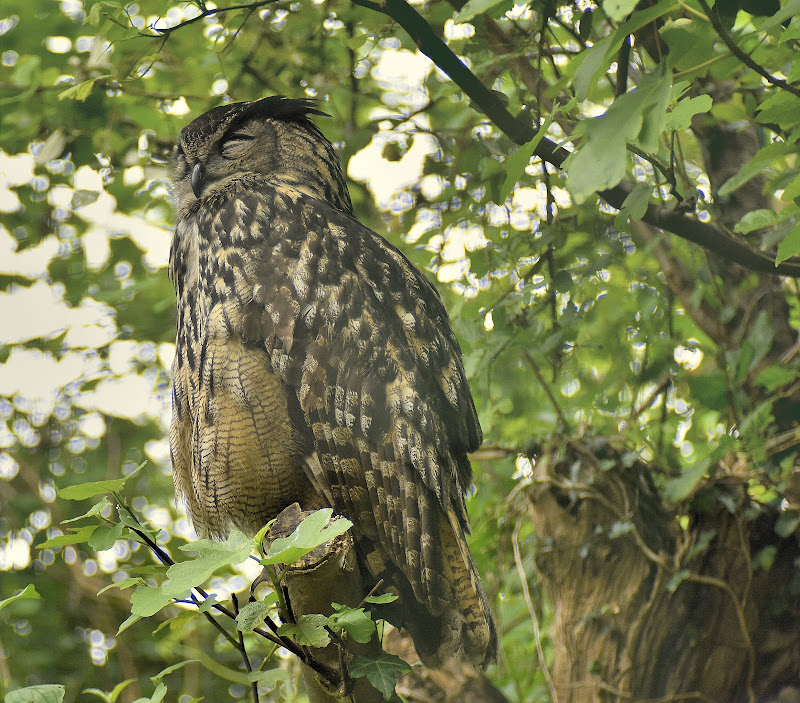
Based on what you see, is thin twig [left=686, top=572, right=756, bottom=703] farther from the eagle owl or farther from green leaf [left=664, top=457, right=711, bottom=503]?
the eagle owl

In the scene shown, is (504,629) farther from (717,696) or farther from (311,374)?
(311,374)

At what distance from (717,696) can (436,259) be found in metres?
1.46

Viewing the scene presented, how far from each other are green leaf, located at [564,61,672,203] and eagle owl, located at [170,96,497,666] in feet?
2.59

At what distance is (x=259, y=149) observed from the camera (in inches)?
81.1

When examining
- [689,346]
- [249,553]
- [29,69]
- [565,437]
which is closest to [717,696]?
[565,437]

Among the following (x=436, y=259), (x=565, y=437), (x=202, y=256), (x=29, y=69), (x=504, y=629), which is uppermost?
(x=29, y=69)

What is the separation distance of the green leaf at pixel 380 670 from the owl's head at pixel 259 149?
47.3 inches

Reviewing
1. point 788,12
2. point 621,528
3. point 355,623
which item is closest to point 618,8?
point 788,12

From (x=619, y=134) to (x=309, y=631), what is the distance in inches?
27.8

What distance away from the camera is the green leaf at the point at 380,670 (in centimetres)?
112

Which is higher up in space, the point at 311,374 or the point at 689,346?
the point at 311,374

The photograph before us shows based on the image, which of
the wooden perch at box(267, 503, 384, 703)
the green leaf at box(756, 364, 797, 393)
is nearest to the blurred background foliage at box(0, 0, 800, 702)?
the green leaf at box(756, 364, 797, 393)

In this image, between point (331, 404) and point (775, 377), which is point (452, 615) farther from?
point (775, 377)

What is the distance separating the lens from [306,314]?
1.57m
